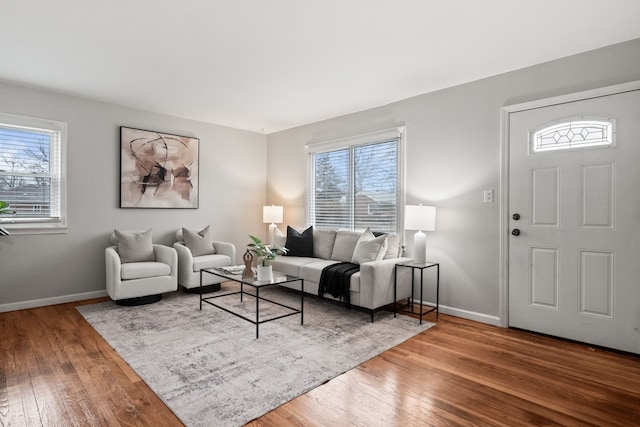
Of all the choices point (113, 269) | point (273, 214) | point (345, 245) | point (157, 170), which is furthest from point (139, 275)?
point (345, 245)

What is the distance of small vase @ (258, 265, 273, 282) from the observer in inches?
134

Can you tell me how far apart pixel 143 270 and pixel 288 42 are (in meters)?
2.96

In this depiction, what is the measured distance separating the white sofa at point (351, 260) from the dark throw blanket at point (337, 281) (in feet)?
0.19

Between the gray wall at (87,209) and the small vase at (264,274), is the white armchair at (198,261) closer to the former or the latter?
the gray wall at (87,209)

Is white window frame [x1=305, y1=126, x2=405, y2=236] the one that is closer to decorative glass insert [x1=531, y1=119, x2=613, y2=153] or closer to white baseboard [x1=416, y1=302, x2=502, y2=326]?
white baseboard [x1=416, y1=302, x2=502, y2=326]

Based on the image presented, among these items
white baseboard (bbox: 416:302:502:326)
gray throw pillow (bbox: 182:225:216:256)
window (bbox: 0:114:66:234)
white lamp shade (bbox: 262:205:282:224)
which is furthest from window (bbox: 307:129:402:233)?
window (bbox: 0:114:66:234)

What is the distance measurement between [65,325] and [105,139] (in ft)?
7.63

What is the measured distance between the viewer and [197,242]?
4.82 meters

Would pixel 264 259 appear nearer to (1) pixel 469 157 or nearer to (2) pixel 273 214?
(2) pixel 273 214

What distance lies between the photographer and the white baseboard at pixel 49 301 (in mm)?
3893

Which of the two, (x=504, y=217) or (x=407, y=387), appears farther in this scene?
(x=504, y=217)

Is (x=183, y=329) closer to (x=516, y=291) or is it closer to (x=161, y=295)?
(x=161, y=295)

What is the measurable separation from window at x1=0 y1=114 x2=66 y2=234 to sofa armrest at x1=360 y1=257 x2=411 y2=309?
11.9ft

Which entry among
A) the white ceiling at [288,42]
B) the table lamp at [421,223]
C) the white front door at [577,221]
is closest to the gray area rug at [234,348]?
the table lamp at [421,223]
